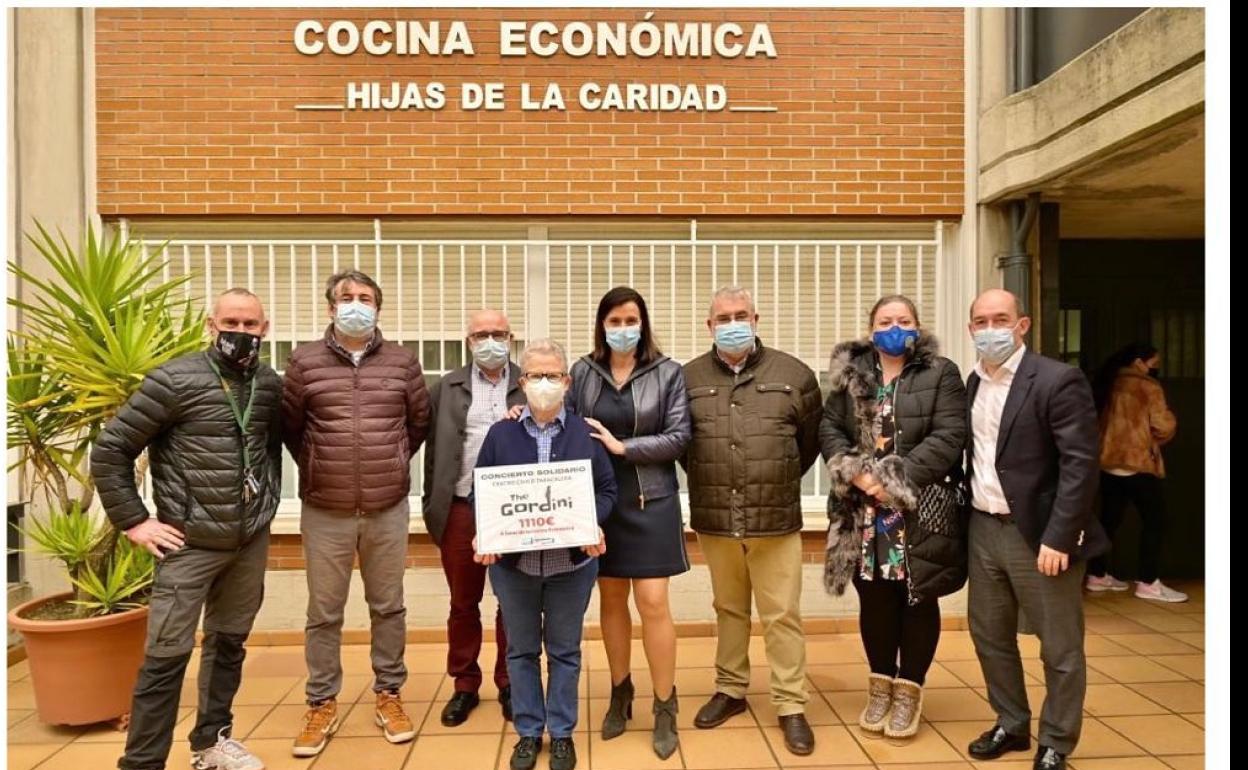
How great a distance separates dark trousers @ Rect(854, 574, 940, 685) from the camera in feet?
11.7

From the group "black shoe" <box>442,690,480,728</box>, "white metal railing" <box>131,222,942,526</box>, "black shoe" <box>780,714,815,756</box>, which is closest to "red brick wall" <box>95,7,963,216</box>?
"white metal railing" <box>131,222,942,526</box>

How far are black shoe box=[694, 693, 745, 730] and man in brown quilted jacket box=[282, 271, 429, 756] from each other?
1325 mm

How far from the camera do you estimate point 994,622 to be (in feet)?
11.4

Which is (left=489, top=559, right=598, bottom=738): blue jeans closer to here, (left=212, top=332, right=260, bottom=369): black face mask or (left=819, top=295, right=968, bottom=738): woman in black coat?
(left=819, top=295, right=968, bottom=738): woman in black coat

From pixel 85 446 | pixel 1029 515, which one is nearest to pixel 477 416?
pixel 85 446

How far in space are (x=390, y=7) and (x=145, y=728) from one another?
4.22 m

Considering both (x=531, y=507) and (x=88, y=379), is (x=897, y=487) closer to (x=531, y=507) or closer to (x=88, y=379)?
(x=531, y=507)

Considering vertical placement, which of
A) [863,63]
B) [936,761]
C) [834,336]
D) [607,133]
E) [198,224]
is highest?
[863,63]

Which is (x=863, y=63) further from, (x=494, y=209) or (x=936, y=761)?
(x=936, y=761)

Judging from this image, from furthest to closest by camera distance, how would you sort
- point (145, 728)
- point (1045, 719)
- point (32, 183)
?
point (32, 183) < point (1045, 719) < point (145, 728)

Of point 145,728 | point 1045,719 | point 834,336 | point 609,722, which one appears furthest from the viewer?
point 834,336

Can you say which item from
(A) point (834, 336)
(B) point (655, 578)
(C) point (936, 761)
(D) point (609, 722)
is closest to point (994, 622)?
(C) point (936, 761)

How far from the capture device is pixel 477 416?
3.78 metres

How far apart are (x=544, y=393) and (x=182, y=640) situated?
1.67 meters
